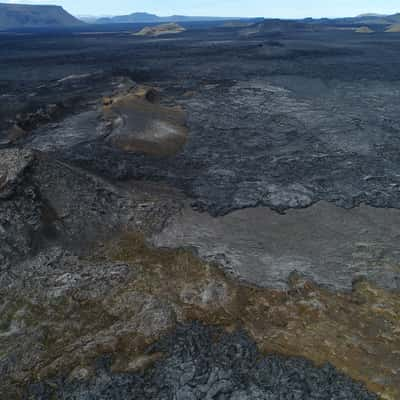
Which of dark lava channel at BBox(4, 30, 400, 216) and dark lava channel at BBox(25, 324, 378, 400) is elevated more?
dark lava channel at BBox(4, 30, 400, 216)

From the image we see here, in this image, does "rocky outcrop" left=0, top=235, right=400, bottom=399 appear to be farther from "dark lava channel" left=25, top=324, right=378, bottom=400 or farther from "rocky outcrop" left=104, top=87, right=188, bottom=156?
"rocky outcrop" left=104, top=87, right=188, bottom=156

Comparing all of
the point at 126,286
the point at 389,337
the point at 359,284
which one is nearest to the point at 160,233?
the point at 126,286

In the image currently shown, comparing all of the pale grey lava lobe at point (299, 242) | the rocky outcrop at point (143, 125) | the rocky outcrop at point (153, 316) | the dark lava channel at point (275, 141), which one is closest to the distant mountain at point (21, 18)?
the dark lava channel at point (275, 141)

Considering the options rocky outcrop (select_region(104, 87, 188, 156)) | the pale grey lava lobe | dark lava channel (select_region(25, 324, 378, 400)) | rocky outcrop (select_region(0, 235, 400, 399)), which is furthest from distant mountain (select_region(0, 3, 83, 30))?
dark lava channel (select_region(25, 324, 378, 400))

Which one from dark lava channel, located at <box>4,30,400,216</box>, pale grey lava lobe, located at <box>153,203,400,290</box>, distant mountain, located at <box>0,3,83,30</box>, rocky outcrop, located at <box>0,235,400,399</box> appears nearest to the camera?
rocky outcrop, located at <box>0,235,400,399</box>

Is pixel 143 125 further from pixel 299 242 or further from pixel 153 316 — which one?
pixel 153 316

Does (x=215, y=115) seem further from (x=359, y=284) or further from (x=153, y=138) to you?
(x=359, y=284)

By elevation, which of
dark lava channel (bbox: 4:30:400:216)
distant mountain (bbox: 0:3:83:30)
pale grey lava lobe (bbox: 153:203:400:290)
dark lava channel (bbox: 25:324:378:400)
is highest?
distant mountain (bbox: 0:3:83:30)

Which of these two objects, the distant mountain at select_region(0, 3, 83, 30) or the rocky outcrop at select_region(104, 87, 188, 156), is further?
the distant mountain at select_region(0, 3, 83, 30)

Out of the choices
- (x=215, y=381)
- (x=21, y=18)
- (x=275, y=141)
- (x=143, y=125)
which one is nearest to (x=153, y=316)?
(x=215, y=381)

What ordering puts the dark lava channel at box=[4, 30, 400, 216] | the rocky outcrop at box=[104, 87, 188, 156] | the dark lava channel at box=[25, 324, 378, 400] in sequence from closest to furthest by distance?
the dark lava channel at box=[25, 324, 378, 400], the dark lava channel at box=[4, 30, 400, 216], the rocky outcrop at box=[104, 87, 188, 156]

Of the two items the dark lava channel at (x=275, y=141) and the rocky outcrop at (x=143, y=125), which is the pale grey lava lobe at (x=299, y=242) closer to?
the dark lava channel at (x=275, y=141)
